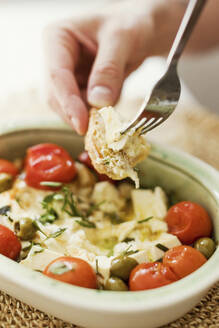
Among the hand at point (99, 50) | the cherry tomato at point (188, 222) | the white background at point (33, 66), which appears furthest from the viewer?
the white background at point (33, 66)

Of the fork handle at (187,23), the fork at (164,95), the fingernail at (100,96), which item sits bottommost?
the fingernail at (100,96)

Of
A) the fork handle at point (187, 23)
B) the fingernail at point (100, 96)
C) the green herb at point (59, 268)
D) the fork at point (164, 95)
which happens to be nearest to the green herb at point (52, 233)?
the green herb at point (59, 268)

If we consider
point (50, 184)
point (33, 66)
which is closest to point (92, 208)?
point (50, 184)

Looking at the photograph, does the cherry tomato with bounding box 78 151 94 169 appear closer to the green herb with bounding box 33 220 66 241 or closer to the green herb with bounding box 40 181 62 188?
the green herb with bounding box 40 181 62 188

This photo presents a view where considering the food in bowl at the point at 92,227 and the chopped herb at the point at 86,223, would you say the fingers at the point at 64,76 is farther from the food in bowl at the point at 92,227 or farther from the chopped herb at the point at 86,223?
the chopped herb at the point at 86,223

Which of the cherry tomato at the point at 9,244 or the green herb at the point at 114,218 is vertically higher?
the cherry tomato at the point at 9,244

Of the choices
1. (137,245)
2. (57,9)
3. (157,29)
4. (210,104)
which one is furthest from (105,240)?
(57,9)

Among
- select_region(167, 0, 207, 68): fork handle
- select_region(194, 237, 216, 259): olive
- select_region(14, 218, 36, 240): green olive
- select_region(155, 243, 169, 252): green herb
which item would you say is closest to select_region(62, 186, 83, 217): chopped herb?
select_region(14, 218, 36, 240): green olive

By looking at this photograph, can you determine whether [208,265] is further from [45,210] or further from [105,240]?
[45,210]

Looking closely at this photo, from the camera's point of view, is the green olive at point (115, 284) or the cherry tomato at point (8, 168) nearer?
the green olive at point (115, 284)
